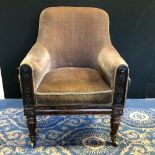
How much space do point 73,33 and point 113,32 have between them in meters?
0.42

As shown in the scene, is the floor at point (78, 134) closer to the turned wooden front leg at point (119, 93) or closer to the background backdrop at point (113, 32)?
the turned wooden front leg at point (119, 93)

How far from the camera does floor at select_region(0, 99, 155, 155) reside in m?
1.61

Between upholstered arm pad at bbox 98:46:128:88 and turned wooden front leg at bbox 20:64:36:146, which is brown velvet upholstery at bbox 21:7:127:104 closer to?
upholstered arm pad at bbox 98:46:128:88

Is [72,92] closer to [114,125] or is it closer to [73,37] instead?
[114,125]

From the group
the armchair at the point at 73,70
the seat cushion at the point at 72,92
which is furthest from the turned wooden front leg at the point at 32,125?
the seat cushion at the point at 72,92

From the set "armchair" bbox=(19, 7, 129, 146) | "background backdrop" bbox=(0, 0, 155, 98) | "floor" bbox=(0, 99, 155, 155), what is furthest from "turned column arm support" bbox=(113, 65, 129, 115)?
"background backdrop" bbox=(0, 0, 155, 98)

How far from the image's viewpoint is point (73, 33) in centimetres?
192

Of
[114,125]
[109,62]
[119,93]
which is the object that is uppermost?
[109,62]

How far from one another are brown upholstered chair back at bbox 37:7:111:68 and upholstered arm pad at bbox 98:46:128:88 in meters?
0.12

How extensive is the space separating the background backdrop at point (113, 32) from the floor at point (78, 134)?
336 mm

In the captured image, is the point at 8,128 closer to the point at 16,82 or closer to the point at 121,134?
the point at 16,82

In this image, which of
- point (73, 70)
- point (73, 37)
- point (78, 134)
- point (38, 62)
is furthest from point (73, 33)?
point (78, 134)

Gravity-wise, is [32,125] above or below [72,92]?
below

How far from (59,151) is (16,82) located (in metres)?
0.97
